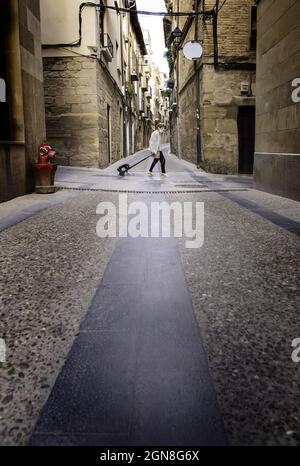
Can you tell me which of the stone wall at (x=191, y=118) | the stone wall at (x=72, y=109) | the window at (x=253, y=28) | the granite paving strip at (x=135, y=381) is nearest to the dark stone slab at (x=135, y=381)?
the granite paving strip at (x=135, y=381)

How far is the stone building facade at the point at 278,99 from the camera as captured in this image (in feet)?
20.2

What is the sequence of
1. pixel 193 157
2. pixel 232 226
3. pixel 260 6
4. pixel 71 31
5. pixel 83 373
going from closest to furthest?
pixel 83 373
pixel 232 226
pixel 260 6
pixel 71 31
pixel 193 157

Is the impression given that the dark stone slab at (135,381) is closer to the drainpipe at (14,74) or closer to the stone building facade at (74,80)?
the drainpipe at (14,74)

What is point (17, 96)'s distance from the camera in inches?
255

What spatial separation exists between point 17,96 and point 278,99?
4.42 meters

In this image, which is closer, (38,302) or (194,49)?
(38,302)

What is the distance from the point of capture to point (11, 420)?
1219mm

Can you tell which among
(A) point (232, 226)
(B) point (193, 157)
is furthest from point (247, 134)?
(A) point (232, 226)

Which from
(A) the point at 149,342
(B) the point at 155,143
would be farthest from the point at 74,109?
(A) the point at 149,342

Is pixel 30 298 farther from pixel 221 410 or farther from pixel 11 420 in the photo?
pixel 221 410

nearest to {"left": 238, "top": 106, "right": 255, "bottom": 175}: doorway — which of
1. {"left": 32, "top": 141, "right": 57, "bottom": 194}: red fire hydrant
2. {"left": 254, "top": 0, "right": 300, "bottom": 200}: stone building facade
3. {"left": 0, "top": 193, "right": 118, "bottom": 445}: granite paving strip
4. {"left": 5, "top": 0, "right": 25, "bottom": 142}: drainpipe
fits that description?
{"left": 254, "top": 0, "right": 300, "bottom": 200}: stone building facade

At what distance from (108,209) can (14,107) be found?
270 cm

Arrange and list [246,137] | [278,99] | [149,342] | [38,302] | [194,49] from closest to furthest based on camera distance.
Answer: [149,342] < [38,302] < [278,99] < [194,49] < [246,137]

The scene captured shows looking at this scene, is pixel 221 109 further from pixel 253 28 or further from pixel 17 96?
pixel 17 96
